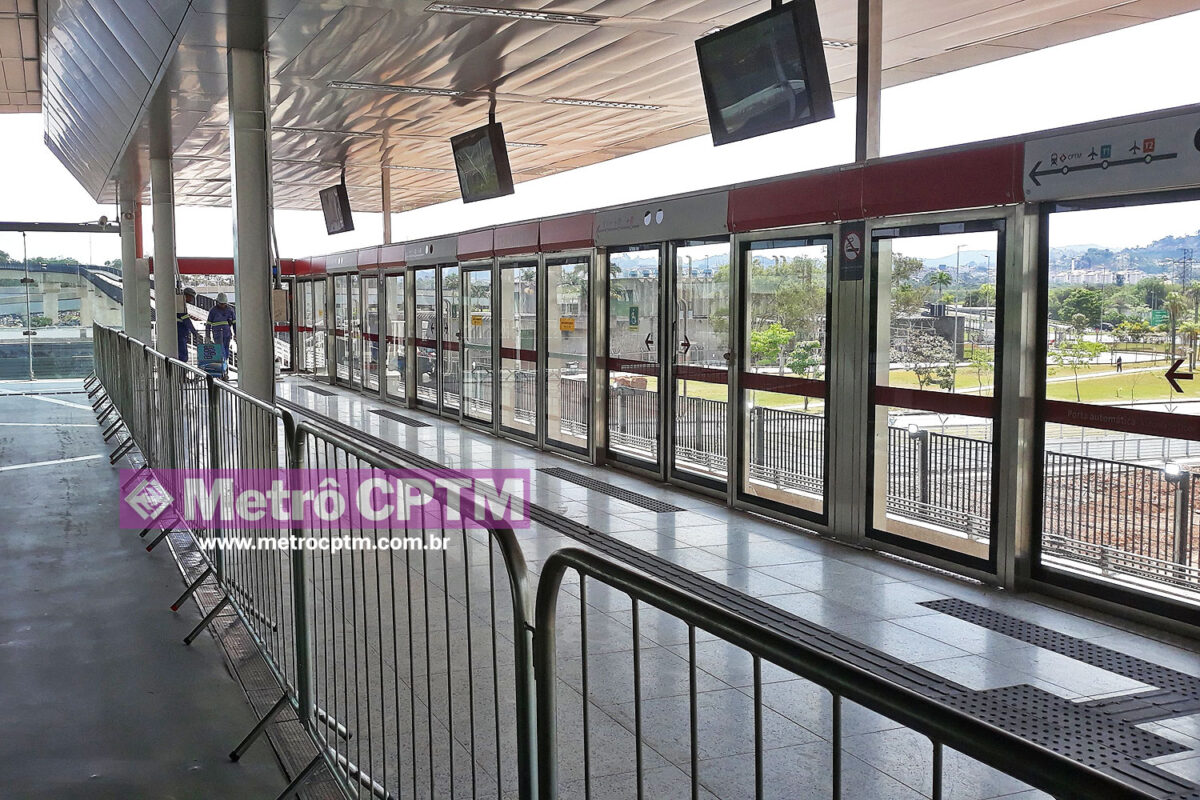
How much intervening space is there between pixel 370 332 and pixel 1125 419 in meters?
13.7

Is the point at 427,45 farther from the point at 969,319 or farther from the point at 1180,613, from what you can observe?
the point at 1180,613

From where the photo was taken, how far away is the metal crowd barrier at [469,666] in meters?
1.35

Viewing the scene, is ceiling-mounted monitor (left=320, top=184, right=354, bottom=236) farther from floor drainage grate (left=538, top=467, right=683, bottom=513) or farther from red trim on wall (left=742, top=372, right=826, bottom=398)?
red trim on wall (left=742, top=372, right=826, bottom=398)

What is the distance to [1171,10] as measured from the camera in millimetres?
7125

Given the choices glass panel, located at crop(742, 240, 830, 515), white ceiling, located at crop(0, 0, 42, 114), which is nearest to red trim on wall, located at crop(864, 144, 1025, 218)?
glass panel, located at crop(742, 240, 830, 515)

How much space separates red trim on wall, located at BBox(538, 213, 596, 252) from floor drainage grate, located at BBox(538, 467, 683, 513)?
225 centimetres

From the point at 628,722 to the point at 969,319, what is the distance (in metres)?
3.39

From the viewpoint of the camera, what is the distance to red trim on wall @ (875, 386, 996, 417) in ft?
18.9

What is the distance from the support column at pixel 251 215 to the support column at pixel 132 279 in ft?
34.3

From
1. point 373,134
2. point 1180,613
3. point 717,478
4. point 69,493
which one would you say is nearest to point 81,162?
point 373,134

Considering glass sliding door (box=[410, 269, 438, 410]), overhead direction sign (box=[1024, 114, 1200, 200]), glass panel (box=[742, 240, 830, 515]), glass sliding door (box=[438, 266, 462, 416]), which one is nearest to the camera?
overhead direction sign (box=[1024, 114, 1200, 200])

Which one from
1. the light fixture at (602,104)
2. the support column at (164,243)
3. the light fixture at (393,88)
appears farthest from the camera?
the support column at (164,243)

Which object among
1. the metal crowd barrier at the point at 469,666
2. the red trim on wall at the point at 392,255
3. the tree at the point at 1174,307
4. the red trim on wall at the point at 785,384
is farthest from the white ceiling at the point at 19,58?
the tree at the point at 1174,307

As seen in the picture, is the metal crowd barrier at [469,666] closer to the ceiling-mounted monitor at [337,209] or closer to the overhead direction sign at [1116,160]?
the overhead direction sign at [1116,160]
